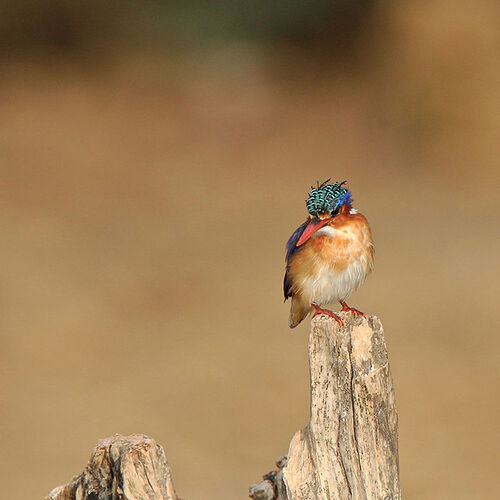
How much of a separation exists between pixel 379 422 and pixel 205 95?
345 inches

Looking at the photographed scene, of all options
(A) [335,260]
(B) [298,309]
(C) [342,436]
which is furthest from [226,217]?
(C) [342,436]

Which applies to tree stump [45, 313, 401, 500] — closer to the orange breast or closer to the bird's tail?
the orange breast

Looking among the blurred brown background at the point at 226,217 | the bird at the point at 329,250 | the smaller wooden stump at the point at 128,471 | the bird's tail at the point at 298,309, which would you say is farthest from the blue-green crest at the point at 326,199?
the blurred brown background at the point at 226,217

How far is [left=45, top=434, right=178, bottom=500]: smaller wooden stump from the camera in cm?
231

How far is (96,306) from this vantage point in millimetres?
7551

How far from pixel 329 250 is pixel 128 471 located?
0.84 meters

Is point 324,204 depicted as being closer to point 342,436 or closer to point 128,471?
point 342,436

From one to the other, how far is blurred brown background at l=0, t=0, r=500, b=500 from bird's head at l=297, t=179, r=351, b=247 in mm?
2918

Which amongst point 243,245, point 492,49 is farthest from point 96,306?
point 492,49

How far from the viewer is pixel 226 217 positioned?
29.6 feet

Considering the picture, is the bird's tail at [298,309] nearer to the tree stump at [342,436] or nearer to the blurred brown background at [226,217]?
the tree stump at [342,436]

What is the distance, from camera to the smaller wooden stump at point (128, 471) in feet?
7.59

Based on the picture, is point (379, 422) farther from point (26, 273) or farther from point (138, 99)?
point (138, 99)

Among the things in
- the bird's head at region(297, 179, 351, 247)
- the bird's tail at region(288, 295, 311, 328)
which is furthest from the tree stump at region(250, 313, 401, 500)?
the bird's tail at region(288, 295, 311, 328)
